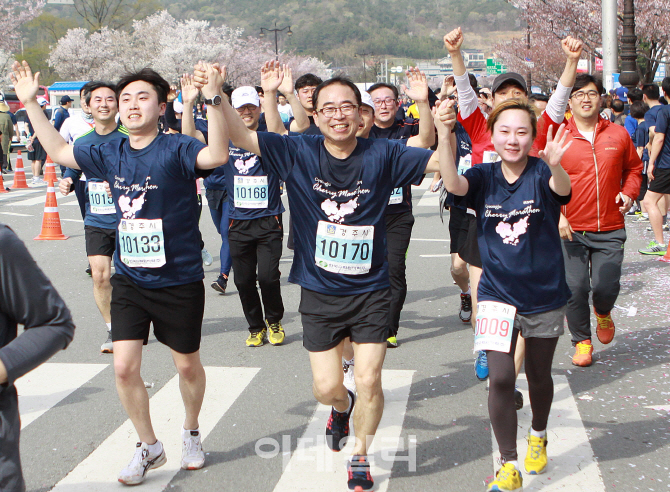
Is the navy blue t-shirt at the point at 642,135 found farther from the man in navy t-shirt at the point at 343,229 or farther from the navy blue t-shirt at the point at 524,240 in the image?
the man in navy t-shirt at the point at 343,229

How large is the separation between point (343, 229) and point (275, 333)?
2.92 meters

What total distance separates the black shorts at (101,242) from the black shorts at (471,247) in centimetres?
277

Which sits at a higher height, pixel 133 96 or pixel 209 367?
pixel 133 96

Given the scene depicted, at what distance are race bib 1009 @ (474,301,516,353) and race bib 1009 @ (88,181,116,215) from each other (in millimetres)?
3571

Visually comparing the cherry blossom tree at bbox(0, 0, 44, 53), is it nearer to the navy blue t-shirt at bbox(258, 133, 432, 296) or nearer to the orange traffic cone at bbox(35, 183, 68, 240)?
the orange traffic cone at bbox(35, 183, 68, 240)

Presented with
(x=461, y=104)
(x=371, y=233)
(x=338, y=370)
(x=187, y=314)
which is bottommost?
(x=338, y=370)

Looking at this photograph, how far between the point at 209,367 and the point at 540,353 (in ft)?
9.44

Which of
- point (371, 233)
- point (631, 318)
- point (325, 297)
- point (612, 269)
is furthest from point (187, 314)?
point (631, 318)

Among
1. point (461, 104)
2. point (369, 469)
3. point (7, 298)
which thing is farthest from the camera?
point (461, 104)

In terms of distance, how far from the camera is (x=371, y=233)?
13.1ft

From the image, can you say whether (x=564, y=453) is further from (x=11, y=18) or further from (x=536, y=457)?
(x=11, y=18)

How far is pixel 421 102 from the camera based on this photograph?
465 cm

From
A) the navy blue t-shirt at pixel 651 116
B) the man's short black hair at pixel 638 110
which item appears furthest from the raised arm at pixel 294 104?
the man's short black hair at pixel 638 110

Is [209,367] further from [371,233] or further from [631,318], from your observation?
[631,318]
